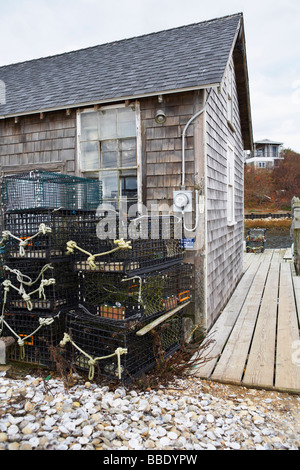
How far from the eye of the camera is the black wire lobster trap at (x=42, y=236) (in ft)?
10.9

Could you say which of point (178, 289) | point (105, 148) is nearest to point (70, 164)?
point (105, 148)

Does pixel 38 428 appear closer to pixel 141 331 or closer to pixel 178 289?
pixel 141 331

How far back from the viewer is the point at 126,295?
128 inches

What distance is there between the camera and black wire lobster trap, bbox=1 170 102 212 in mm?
4066

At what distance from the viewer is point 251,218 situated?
35.0m

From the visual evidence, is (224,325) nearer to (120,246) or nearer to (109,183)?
(109,183)

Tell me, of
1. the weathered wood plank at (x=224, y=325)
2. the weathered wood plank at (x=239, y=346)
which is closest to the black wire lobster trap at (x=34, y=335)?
the weathered wood plank at (x=224, y=325)

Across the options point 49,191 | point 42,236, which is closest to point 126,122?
point 49,191

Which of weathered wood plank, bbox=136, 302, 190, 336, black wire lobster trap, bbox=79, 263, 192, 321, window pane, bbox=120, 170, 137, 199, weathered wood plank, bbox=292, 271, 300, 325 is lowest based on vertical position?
weathered wood plank, bbox=292, 271, 300, 325

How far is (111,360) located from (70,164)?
3.27 meters

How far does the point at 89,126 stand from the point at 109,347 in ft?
11.2

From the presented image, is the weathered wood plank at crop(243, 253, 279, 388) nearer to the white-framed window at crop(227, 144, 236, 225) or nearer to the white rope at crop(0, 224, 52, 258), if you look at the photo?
the white-framed window at crop(227, 144, 236, 225)

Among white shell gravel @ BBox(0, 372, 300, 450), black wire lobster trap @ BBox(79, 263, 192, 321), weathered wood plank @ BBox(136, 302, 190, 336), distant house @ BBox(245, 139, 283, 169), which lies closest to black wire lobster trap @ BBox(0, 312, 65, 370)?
white shell gravel @ BBox(0, 372, 300, 450)

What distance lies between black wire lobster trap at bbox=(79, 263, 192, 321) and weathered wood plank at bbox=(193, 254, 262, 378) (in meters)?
0.72
